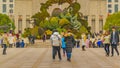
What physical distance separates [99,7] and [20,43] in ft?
151

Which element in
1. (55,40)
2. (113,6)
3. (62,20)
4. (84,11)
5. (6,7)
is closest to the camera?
(55,40)

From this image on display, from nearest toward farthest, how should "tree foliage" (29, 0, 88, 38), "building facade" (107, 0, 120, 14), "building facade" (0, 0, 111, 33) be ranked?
"tree foliage" (29, 0, 88, 38) → "building facade" (0, 0, 111, 33) → "building facade" (107, 0, 120, 14)

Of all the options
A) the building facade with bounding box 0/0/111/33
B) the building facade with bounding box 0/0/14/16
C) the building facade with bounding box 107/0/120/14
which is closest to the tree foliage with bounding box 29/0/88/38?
the building facade with bounding box 0/0/111/33

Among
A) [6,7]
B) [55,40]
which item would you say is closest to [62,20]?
[55,40]

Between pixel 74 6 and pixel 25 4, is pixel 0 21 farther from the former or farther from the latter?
pixel 74 6

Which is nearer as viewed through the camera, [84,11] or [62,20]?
[62,20]

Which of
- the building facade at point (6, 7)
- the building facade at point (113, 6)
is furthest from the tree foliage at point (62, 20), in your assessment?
the building facade at point (113, 6)

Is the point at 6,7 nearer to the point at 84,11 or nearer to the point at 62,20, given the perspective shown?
the point at 84,11

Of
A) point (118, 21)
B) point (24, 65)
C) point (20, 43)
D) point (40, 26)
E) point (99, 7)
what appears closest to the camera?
point (24, 65)

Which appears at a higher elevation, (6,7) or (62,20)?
(6,7)

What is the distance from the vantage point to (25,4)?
10131 centimetres

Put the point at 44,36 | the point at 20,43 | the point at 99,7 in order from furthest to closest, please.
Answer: the point at 99,7
the point at 44,36
the point at 20,43

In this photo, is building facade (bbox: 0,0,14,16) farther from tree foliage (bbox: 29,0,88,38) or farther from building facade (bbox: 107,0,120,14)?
tree foliage (bbox: 29,0,88,38)

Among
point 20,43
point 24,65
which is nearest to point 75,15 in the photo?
point 20,43
